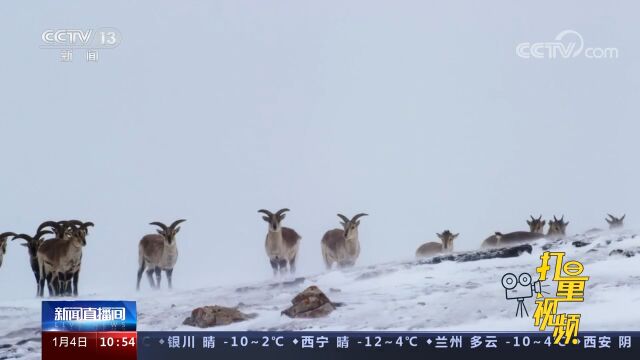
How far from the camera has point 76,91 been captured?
387cm

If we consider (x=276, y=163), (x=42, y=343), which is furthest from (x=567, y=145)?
(x=42, y=343)

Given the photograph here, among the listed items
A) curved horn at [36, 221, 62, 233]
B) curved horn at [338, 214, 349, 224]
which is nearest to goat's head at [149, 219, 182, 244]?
curved horn at [36, 221, 62, 233]

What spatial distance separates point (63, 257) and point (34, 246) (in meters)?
0.12

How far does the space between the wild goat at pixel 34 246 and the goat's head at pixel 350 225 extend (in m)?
1.11

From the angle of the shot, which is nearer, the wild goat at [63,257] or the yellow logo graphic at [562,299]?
the yellow logo graphic at [562,299]

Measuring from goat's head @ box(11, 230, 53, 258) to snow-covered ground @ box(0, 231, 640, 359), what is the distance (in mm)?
185

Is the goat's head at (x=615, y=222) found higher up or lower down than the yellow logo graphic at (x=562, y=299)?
higher up

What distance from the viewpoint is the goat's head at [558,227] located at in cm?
375

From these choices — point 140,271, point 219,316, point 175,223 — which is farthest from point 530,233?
point 140,271

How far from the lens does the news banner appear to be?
379 centimetres

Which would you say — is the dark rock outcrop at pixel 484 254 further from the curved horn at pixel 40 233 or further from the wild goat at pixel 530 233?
the curved horn at pixel 40 233

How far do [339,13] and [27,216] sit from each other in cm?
141

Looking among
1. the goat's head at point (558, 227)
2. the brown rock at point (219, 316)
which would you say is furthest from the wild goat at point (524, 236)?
the brown rock at point (219, 316)

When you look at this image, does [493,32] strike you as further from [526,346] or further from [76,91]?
[76,91]
